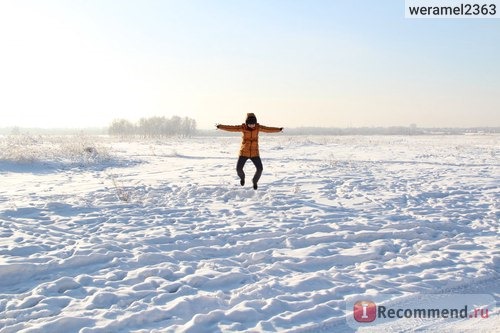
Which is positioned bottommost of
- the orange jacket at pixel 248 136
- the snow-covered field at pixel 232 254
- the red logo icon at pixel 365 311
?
the red logo icon at pixel 365 311

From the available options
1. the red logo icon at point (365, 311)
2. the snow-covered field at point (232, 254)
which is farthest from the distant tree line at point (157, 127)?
the red logo icon at point (365, 311)

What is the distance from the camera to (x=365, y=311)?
13.5 feet

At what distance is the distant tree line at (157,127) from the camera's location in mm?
116562

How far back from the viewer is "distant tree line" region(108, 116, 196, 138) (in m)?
117

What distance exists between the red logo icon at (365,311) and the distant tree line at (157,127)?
115 meters

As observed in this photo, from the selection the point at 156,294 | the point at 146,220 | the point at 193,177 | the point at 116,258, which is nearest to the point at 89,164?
the point at 193,177

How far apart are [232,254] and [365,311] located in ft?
8.14

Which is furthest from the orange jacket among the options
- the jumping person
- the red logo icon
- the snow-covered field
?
the red logo icon

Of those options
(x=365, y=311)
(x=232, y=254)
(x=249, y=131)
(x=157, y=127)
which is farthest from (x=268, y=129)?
(x=157, y=127)

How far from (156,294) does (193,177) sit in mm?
9981

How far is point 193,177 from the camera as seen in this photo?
47.2ft

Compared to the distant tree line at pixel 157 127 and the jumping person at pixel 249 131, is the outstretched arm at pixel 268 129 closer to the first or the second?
the jumping person at pixel 249 131

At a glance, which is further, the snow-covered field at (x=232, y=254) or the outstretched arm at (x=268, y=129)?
the outstretched arm at (x=268, y=129)

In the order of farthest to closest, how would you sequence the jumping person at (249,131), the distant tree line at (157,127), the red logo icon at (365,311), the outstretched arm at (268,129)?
the distant tree line at (157,127)
the outstretched arm at (268,129)
the jumping person at (249,131)
the red logo icon at (365,311)
